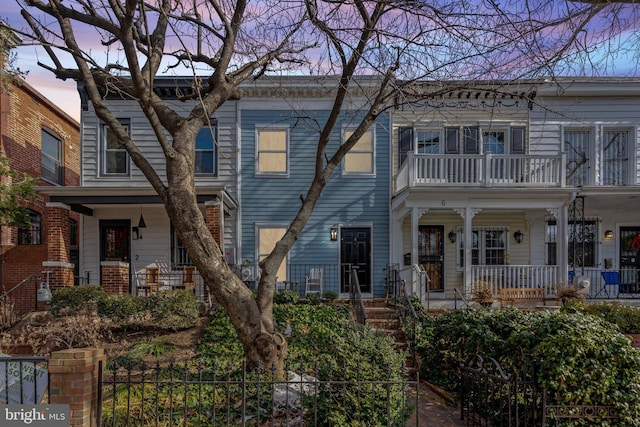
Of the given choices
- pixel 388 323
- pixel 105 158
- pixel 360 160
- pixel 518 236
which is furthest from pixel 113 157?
pixel 518 236

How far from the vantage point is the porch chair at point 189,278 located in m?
13.1

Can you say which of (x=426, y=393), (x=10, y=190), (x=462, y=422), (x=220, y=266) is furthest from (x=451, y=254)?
(x=10, y=190)

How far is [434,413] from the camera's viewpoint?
254 inches

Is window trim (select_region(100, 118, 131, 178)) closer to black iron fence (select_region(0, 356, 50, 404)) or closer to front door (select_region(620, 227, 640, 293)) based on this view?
black iron fence (select_region(0, 356, 50, 404))

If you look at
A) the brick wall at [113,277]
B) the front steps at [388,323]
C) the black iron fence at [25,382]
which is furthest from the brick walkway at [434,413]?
the brick wall at [113,277]

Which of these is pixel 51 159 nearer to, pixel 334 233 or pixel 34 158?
pixel 34 158

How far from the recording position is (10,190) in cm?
1262

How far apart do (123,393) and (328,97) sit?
11234 millimetres

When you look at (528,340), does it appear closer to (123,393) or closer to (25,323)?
(123,393)

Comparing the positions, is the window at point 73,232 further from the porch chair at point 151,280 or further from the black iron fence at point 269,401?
the black iron fence at point 269,401

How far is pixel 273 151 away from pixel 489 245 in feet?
25.1

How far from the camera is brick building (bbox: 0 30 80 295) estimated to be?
1512cm

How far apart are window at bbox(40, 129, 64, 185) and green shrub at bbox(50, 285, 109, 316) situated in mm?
8901

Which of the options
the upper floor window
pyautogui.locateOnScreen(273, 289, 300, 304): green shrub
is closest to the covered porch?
the upper floor window
